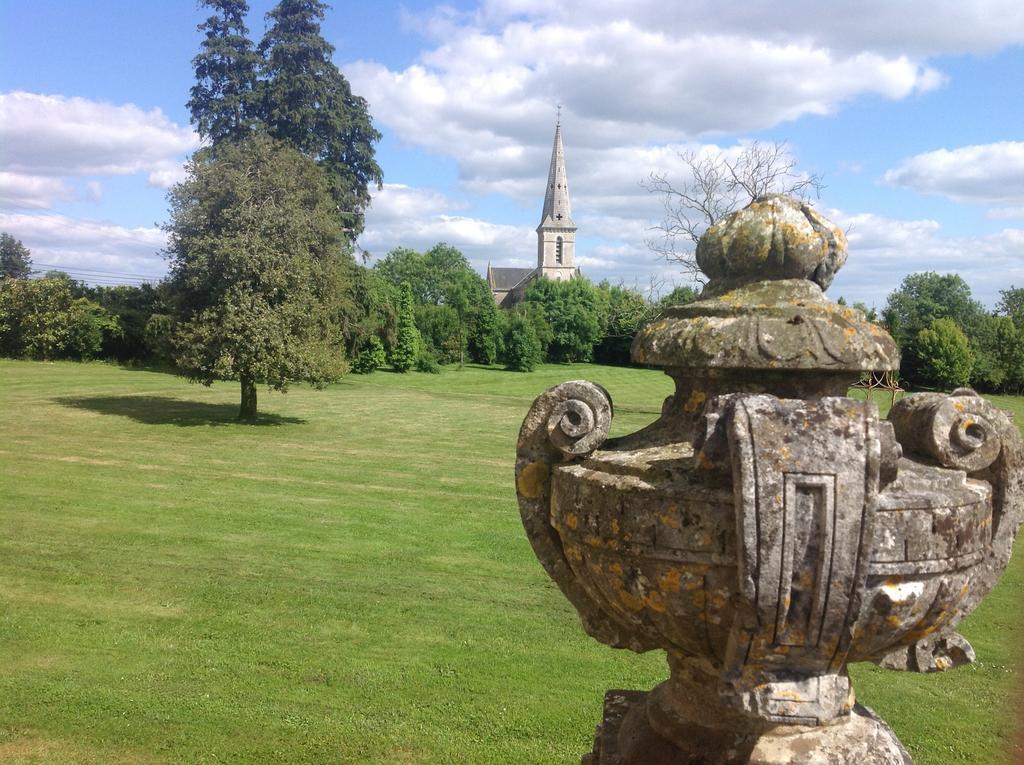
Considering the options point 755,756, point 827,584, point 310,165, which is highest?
point 310,165

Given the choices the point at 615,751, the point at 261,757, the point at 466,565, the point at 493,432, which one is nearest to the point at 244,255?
the point at 493,432

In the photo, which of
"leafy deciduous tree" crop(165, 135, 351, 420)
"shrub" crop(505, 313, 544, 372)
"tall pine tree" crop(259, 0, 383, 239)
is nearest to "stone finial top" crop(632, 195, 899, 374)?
"leafy deciduous tree" crop(165, 135, 351, 420)

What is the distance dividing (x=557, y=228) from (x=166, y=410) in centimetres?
8426

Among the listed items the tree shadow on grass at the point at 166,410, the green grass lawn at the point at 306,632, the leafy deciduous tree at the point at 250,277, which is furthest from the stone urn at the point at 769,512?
the tree shadow on grass at the point at 166,410

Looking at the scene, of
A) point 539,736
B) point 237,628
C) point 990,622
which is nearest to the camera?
point 539,736

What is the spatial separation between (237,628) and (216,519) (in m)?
4.82

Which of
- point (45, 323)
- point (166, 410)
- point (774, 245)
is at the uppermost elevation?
point (45, 323)

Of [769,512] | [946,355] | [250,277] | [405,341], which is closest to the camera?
[769,512]

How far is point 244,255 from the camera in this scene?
22.0 m

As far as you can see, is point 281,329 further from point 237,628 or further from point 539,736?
point 539,736

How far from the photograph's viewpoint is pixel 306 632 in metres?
7.94

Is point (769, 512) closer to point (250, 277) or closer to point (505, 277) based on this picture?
point (250, 277)

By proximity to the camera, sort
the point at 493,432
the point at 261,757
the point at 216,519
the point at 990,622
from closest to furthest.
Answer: the point at 261,757, the point at 990,622, the point at 216,519, the point at 493,432

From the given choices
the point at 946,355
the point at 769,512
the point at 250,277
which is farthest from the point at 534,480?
the point at 946,355
